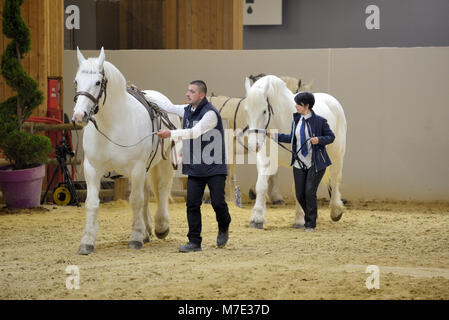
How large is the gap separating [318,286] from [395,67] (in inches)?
286

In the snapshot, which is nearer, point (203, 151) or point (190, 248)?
point (203, 151)

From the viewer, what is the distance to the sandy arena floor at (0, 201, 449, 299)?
181 inches

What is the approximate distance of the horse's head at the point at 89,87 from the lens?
19.1ft

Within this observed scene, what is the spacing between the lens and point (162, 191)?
7137 mm

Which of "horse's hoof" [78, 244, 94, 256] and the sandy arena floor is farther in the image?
"horse's hoof" [78, 244, 94, 256]

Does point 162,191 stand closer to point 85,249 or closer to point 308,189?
point 85,249

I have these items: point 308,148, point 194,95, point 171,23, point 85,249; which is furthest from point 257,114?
point 171,23

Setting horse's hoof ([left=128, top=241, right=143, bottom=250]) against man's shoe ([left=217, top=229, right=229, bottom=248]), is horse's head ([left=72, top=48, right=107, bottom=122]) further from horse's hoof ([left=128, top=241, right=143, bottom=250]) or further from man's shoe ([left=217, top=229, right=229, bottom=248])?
man's shoe ([left=217, top=229, right=229, bottom=248])

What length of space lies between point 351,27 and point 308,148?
10454 millimetres

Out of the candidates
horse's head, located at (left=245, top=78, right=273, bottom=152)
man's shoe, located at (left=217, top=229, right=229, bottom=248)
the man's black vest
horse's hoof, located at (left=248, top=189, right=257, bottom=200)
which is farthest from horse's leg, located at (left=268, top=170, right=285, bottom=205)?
the man's black vest

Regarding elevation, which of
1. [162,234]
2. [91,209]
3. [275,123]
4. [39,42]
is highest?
[39,42]

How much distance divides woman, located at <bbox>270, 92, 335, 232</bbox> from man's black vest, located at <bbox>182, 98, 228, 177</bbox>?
5.21ft

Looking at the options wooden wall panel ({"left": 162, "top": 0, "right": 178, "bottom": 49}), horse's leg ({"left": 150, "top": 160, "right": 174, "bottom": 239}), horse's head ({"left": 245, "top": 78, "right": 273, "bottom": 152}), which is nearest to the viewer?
horse's leg ({"left": 150, "top": 160, "right": 174, "bottom": 239})
